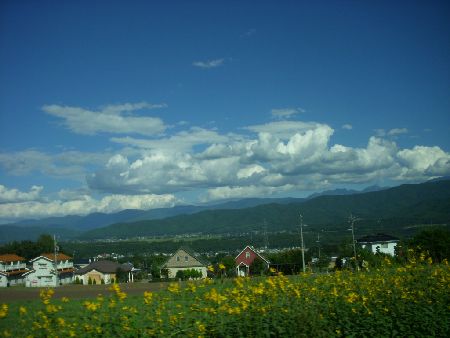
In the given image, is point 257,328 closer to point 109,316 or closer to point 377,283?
point 109,316

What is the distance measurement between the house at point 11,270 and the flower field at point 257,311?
67.1 metres

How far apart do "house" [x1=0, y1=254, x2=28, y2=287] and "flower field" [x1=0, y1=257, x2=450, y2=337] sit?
67.1m

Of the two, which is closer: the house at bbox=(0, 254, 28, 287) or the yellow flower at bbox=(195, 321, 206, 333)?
the yellow flower at bbox=(195, 321, 206, 333)

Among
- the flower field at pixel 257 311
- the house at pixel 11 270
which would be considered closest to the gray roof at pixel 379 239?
the house at pixel 11 270

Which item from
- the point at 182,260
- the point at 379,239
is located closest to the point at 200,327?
the point at 182,260

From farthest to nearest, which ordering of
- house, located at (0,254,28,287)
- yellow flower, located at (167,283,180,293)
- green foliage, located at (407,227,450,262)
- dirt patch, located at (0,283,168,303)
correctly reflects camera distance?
house, located at (0,254,28,287)
green foliage, located at (407,227,450,262)
dirt patch, located at (0,283,168,303)
yellow flower, located at (167,283,180,293)

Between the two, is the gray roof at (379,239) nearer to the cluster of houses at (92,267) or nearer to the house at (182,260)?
the cluster of houses at (92,267)

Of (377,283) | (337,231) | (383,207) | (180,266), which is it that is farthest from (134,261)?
(383,207)

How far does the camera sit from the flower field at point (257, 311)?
5.51 metres

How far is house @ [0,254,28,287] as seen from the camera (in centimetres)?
6606

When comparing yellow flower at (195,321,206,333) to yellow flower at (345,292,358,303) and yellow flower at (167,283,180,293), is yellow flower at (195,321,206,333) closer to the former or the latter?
yellow flower at (167,283,180,293)

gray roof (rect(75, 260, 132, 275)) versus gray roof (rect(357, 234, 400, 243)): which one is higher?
gray roof (rect(357, 234, 400, 243))

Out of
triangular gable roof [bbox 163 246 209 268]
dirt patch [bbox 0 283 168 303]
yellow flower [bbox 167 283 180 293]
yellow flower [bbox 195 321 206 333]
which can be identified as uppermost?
yellow flower [bbox 167 283 180 293]

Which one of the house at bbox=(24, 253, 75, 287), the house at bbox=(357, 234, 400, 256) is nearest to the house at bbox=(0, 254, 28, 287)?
the house at bbox=(24, 253, 75, 287)
